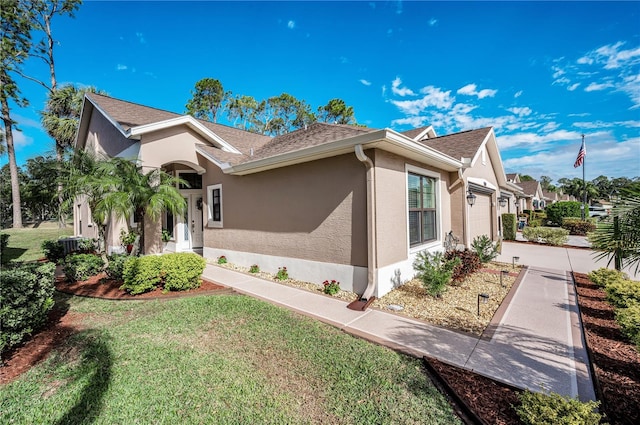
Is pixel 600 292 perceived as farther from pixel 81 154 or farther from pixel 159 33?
pixel 159 33

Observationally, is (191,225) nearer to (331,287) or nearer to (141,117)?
(141,117)

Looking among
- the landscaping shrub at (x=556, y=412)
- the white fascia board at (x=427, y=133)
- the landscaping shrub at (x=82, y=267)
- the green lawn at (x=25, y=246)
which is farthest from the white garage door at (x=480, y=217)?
the green lawn at (x=25, y=246)

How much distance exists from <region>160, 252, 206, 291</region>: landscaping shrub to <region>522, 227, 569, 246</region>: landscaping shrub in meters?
→ 17.8

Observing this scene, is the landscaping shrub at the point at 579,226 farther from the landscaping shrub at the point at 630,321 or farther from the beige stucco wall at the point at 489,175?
the landscaping shrub at the point at 630,321

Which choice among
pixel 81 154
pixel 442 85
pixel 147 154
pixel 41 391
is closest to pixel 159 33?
pixel 147 154

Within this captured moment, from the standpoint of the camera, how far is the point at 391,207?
6.30 meters

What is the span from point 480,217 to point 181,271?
1183 cm

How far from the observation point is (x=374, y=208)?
5.73 m

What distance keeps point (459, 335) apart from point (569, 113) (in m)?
19.7

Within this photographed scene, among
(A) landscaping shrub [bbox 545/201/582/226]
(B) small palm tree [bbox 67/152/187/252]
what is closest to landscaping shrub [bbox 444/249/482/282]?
(B) small palm tree [bbox 67/152/187/252]

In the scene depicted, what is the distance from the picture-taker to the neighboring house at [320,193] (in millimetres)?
6008

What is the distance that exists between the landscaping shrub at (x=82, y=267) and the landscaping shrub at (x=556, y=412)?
10112 millimetres

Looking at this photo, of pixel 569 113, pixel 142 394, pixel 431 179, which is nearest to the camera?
pixel 142 394

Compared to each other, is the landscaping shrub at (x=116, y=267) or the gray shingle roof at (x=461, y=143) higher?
the gray shingle roof at (x=461, y=143)
